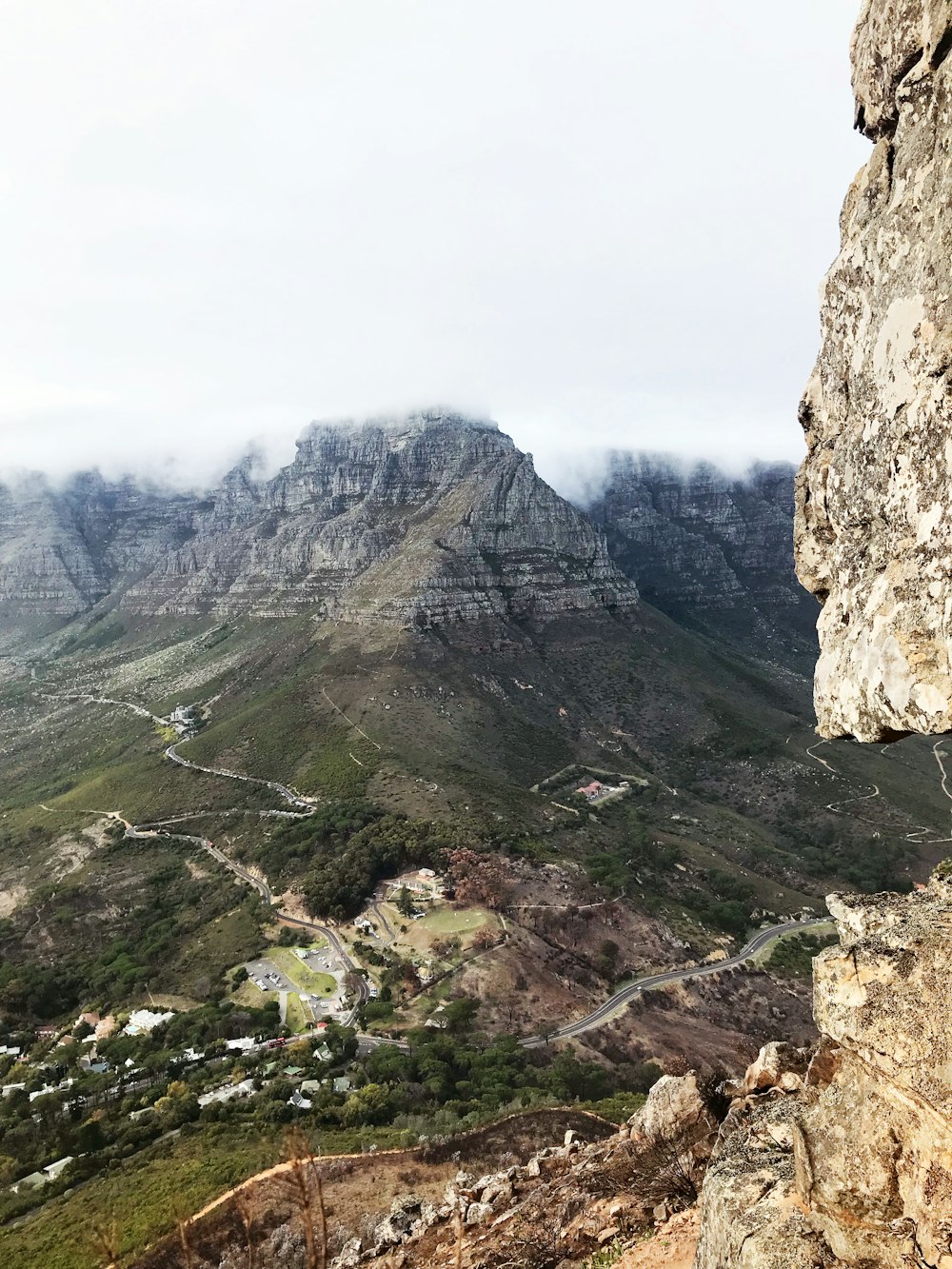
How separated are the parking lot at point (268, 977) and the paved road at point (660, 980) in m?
18.3

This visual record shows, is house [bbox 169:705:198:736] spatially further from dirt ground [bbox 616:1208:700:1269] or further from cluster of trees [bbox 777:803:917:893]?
dirt ground [bbox 616:1208:700:1269]

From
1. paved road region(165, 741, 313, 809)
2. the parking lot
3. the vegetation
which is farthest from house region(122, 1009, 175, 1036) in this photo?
the vegetation

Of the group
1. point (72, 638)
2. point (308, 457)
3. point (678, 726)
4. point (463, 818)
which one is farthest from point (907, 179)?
point (72, 638)

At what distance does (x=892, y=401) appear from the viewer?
727cm

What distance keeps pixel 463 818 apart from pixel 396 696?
3264 centimetres

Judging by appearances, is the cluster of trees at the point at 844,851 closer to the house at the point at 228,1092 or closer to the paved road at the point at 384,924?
the paved road at the point at 384,924

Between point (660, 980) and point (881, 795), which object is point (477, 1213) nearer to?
point (660, 980)

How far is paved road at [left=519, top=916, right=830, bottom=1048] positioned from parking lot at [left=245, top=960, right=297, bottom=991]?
60.0ft

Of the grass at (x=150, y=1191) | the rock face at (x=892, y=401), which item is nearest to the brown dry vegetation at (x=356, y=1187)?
the grass at (x=150, y=1191)

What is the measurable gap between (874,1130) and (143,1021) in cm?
5230

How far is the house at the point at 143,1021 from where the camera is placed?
4419 cm

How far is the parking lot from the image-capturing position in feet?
155

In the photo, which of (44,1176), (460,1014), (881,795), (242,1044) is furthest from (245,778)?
(881,795)

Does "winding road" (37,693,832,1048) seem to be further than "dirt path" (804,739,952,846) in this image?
No
